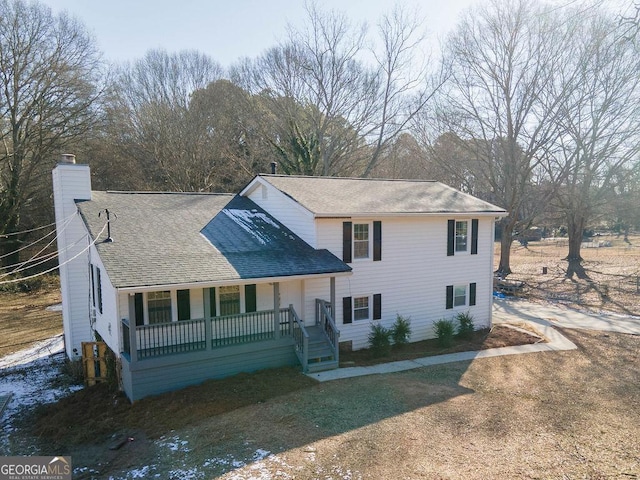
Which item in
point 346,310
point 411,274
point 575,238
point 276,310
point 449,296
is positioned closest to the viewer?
point 276,310

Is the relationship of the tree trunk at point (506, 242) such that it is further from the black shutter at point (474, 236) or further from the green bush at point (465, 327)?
the green bush at point (465, 327)

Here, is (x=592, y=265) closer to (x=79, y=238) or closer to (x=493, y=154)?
(x=493, y=154)

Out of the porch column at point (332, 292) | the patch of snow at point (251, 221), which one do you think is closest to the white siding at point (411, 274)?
the porch column at point (332, 292)

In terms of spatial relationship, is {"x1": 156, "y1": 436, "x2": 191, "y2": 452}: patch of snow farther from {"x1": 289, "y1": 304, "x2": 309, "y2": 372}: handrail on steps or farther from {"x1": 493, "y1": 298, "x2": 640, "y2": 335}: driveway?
{"x1": 493, "y1": 298, "x2": 640, "y2": 335}: driveway

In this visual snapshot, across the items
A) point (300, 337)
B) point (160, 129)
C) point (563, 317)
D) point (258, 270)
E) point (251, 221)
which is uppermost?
point (160, 129)

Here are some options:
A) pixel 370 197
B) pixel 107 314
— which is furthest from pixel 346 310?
pixel 107 314

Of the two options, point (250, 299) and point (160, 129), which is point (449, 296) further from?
point (160, 129)

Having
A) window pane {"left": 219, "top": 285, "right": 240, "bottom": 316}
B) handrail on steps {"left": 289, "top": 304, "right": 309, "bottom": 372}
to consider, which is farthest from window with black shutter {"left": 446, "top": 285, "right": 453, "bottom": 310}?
window pane {"left": 219, "top": 285, "right": 240, "bottom": 316}

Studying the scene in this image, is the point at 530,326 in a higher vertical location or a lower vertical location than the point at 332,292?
lower
